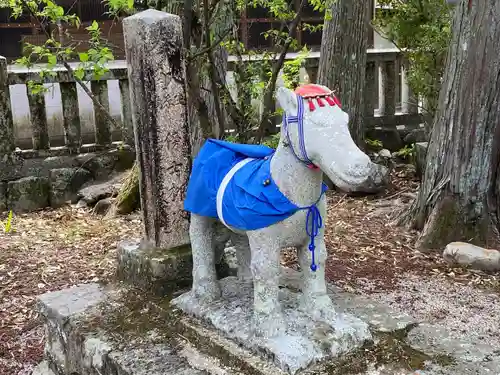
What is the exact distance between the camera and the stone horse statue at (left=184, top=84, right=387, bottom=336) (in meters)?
2.19

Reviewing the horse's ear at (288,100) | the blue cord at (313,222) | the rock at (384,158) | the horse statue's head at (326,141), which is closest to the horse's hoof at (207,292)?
the blue cord at (313,222)

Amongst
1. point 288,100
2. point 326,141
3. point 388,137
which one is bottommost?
point 388,137

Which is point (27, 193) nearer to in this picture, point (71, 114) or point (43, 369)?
point (71, 114)

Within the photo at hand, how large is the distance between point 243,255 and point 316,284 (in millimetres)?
529

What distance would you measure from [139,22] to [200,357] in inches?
65.4

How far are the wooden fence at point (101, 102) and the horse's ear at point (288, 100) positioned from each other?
344 cm

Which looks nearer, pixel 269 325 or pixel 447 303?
pixel 269 325

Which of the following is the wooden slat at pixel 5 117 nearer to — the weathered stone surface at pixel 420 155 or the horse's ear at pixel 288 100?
the weathered stone surface at pixel 420 155

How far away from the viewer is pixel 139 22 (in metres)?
3.02

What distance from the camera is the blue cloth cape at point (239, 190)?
2395 millimetres

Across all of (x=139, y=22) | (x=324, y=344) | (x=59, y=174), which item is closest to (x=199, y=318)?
(x=324, y=344)

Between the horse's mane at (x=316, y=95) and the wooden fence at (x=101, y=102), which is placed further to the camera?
the wooden fence at (x=101, y=102)

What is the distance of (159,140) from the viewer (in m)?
3.13

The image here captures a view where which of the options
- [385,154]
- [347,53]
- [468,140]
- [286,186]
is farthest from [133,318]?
[385,154]
